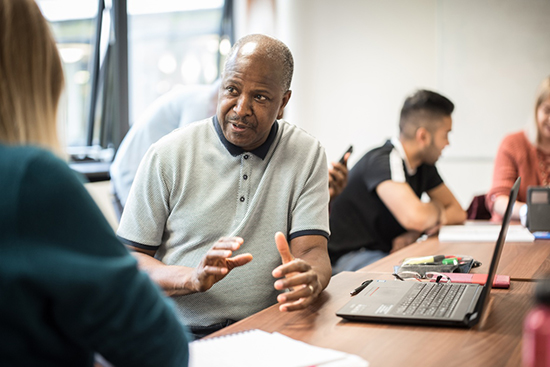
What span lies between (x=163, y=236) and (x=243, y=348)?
67 cm

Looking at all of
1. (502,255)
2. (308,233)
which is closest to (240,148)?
(308,233)

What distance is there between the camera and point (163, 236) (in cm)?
171

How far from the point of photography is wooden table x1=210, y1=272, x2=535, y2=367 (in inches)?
41.6

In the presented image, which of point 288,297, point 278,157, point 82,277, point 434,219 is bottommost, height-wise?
point 434,219

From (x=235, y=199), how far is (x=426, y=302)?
617 mm

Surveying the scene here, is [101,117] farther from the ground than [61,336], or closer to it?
closer to it

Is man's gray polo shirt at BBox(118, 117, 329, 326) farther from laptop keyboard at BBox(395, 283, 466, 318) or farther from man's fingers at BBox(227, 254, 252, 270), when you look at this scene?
laptop keyboard at BBox(395, 283, 466, 318)

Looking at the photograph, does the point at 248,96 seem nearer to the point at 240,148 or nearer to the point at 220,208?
the point at 240,148

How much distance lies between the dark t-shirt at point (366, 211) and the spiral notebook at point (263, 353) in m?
1.64

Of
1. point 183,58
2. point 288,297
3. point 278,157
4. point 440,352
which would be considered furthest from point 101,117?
point 440,352

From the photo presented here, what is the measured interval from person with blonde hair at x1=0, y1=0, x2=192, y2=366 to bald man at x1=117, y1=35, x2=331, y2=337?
79 cm

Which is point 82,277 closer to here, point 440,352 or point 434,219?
point 440,352

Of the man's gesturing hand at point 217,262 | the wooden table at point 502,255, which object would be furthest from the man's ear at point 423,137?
the man's gesturing hand at point 217,262

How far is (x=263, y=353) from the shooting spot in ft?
3.57
